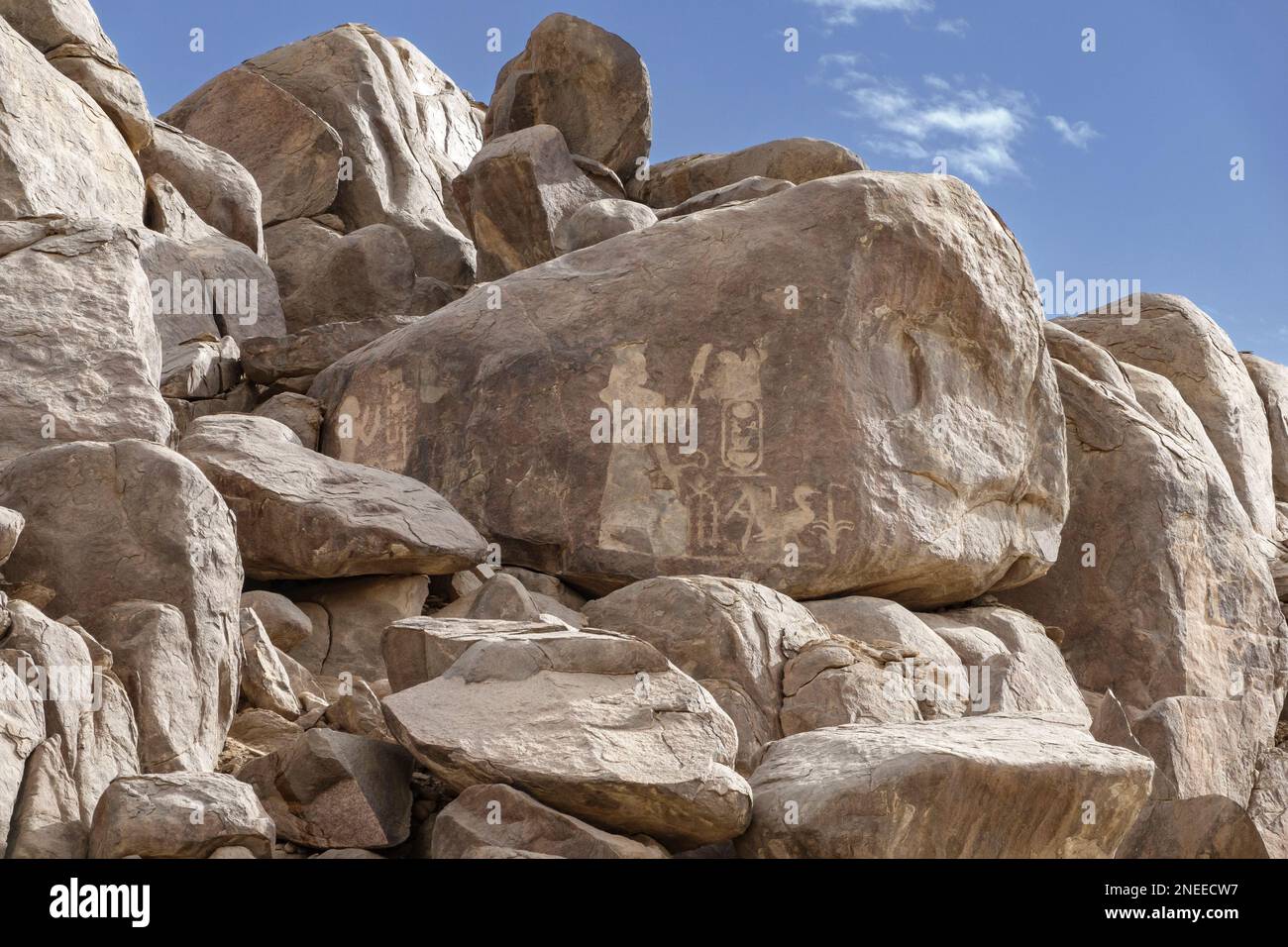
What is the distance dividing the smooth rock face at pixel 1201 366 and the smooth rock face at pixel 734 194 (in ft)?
12.2

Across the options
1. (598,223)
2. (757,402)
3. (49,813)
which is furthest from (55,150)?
(49,813)

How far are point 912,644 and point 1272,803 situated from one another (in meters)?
3.55

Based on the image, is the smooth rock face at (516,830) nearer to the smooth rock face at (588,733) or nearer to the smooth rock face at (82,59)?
the smooth rock face at (588,733)

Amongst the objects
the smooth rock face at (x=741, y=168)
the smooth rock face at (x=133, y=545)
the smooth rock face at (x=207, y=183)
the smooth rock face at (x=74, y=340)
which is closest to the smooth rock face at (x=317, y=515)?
the smooth rock face at (x=74, y=340)

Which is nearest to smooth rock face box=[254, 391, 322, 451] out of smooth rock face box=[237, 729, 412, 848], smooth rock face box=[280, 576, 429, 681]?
smooth rock face box=[280, 576, 429, 681]

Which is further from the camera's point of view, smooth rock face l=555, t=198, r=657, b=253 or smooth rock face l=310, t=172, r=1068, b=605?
smooth rock face l=555, t=198, r=657, b=253

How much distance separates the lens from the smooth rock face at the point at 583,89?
22.1m

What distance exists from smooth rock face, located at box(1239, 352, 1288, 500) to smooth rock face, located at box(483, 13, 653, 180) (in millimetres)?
9153

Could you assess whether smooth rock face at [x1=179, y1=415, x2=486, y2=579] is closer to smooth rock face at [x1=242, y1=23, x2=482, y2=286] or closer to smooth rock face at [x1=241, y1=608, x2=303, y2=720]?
smooth rock face at [x1=241, y1=608, x2=303, y2=720]

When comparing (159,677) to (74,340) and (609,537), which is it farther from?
(609,537)

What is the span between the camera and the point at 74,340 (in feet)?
29.8

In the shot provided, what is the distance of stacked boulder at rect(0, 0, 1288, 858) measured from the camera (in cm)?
632

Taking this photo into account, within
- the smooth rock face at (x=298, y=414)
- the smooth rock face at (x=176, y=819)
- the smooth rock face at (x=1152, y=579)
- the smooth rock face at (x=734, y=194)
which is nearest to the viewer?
the smooth rock face at (x=176, y=819)

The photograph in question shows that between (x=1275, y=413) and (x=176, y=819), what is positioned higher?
(x=1275, y=413)
